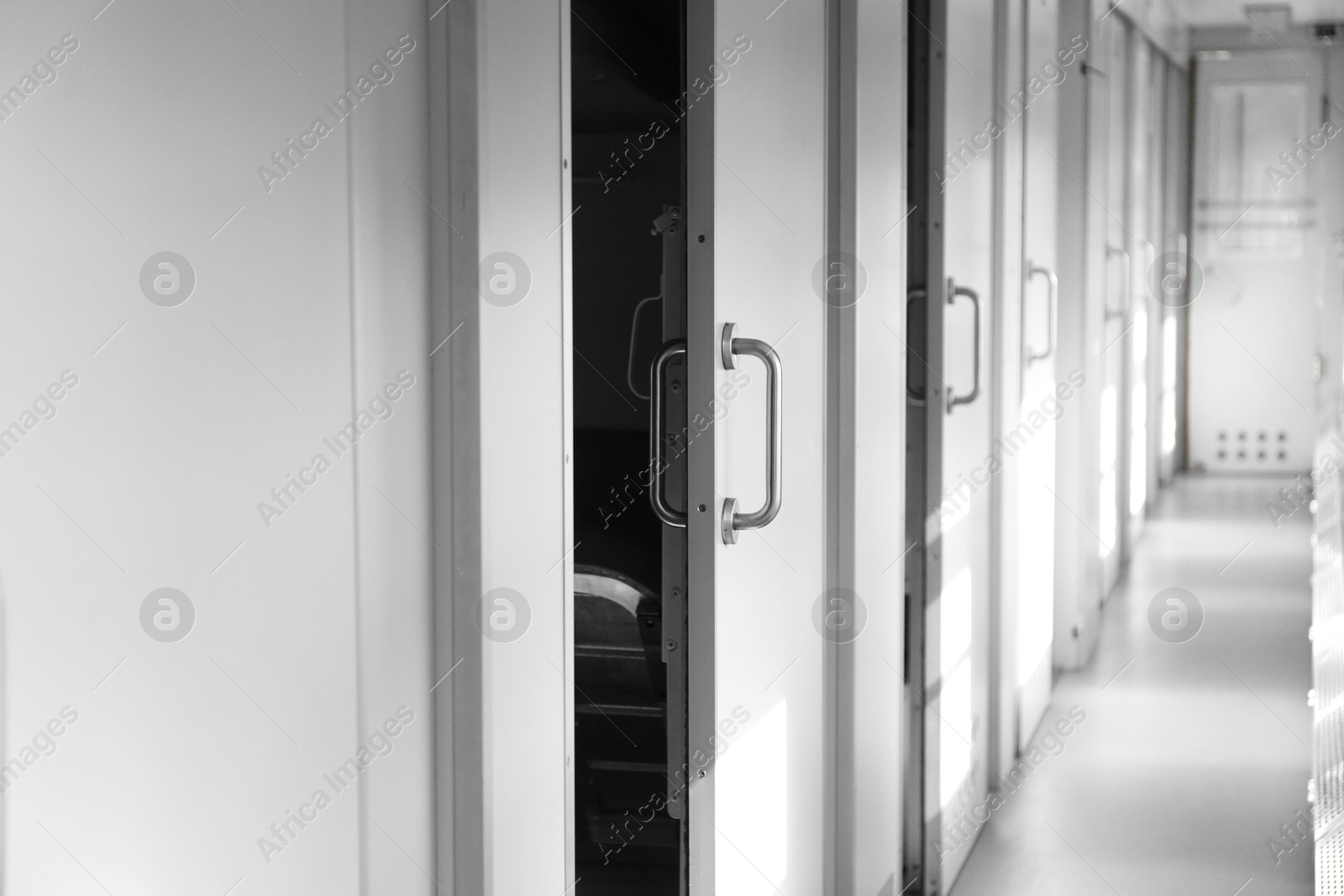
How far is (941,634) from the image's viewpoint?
3.28 m

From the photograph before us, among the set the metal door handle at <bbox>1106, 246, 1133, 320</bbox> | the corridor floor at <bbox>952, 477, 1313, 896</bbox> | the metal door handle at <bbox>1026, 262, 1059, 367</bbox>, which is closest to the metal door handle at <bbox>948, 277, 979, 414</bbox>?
the metal door handle at <bbox>1026, 262, 1059, 367</bbox>

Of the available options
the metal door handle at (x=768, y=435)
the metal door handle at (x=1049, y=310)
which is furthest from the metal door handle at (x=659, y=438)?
the metal door handle at (x=1049, y=310)

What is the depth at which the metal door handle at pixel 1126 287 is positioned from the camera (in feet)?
22.0

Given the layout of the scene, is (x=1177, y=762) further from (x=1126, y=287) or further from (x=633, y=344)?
(x=1126, y=287)

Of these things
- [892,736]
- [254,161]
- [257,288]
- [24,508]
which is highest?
[254,161]

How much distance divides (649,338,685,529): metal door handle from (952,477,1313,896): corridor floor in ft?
6.20

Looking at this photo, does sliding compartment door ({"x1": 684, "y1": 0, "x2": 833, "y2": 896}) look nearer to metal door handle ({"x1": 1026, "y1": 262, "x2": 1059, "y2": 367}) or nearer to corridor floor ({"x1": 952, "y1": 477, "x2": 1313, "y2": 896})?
corridor floor ({"x1": 952, "y1": 477, "x2": 1313, "y2": 896})

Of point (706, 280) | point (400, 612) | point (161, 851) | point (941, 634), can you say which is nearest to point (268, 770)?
point (161, 851)

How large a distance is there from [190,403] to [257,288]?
0.14m

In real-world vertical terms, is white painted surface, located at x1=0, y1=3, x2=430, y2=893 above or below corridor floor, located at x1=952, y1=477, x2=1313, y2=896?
above

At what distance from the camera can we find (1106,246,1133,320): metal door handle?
672 centimetres

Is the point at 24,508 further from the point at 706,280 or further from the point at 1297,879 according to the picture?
the point at 1297,879

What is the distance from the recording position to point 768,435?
6.57ft

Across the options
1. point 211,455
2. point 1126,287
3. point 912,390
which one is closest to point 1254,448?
point 1126,287
